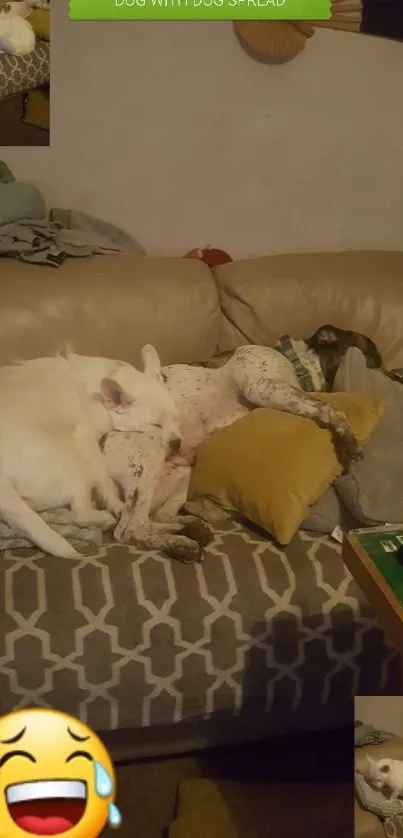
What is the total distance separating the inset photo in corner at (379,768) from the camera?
1263mm

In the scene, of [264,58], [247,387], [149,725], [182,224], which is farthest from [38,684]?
[264,58]

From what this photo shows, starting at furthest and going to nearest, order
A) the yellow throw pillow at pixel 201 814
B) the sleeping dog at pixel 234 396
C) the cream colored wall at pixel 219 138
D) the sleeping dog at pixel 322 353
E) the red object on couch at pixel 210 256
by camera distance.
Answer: the red object on couch at pixel 210 256
the cream colored wall at pixel 219 138
the sleeping dog at pixel 322 353
the sleeping dog at pixel 234 396
the yellow throw pillow at pixel 201 814

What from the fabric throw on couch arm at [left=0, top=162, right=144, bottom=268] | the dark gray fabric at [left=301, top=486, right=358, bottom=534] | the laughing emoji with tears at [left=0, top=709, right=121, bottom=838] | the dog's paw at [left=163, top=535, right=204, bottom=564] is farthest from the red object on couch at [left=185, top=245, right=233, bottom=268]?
the laughing emoji with tears at [left=0, top=709, right=121, bottom=838]

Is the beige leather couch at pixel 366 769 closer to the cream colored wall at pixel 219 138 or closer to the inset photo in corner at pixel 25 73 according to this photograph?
the cream colored wall at pixel 219 138

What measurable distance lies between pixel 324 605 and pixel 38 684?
0.65 metres

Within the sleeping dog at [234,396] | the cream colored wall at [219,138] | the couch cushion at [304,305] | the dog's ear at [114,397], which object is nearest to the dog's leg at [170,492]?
the sleeping dog at [234,396]

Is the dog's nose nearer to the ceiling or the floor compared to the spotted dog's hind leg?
nearer to the floor

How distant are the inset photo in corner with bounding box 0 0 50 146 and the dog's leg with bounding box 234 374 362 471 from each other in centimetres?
114

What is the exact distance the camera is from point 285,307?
8.59ft

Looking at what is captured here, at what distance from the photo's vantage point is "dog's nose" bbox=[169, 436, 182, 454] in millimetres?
2238

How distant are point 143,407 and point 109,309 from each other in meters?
0.39

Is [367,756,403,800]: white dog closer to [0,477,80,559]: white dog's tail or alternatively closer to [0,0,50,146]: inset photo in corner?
[0,477,80,559]: white dog's tail

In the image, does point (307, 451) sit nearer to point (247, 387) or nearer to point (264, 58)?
point (247, 387)

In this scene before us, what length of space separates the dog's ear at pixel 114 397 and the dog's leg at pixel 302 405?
0.37 meters
